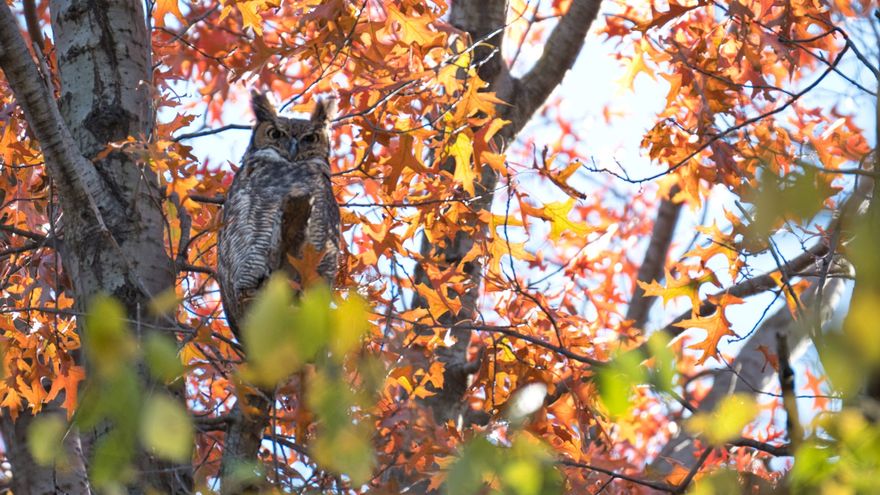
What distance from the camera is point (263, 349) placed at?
1700 millimetres

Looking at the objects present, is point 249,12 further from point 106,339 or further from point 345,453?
point 345,453

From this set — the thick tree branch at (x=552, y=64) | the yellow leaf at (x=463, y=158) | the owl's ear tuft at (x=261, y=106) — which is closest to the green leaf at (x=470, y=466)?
the yellow leaf at (x=463, y=158)

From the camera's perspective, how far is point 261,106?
4598 millimetres

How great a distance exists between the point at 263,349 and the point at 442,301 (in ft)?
7.69

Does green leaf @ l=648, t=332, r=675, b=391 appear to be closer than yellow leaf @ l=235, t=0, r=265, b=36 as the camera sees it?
Yes

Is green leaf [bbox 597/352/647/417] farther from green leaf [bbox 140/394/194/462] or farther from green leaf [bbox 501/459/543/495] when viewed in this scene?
green leaf [bbox 140/394/194/462]

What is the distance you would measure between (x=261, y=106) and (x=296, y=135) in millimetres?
326

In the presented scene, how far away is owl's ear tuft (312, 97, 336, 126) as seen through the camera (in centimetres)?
445

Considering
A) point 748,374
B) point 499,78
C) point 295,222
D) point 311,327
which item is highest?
point 499,78

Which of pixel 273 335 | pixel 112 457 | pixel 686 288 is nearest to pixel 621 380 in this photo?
pixel 273 335

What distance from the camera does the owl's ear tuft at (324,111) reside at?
4.45 m

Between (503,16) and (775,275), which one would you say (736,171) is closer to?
(775,275)

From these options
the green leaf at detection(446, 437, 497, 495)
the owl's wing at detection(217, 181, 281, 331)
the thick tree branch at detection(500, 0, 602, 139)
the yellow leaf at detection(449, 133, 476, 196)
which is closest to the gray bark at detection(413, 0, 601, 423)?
the thick tree branch at detection(500, 0, 602, 139)

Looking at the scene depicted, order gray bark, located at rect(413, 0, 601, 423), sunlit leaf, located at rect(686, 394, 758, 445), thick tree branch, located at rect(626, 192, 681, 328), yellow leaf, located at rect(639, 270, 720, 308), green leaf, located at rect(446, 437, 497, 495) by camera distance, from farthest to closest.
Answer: thick tree branch, located at rect(626, 192, 681, 328), gray bark, located at rect(413, 0, 601, 423), yellow leaf, located at rect(639, 270, 720, 308), green leaf, located at rect(446, 437, 497, 495), sunlit leaf, located at rect(686, 394, 758, 445)
